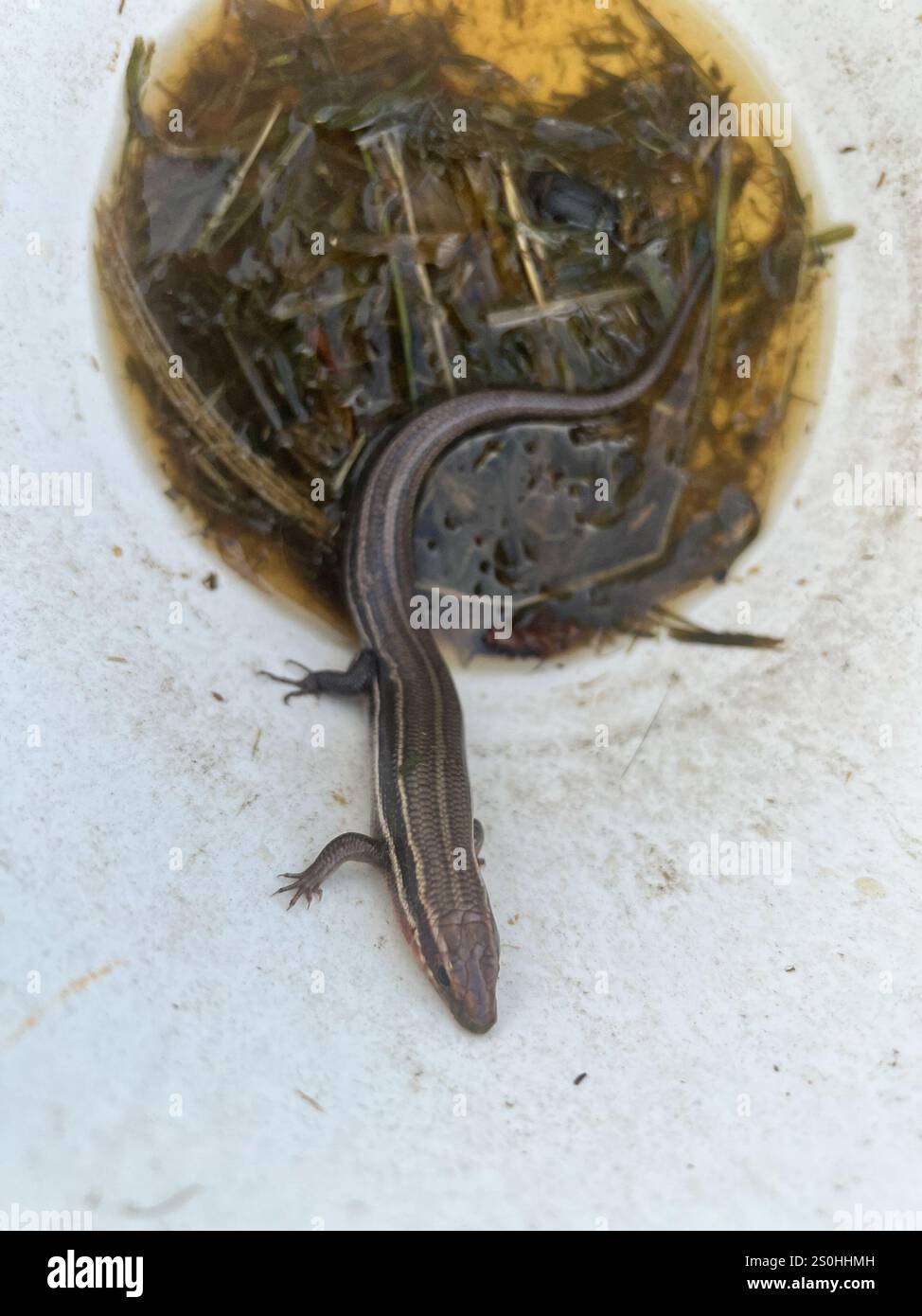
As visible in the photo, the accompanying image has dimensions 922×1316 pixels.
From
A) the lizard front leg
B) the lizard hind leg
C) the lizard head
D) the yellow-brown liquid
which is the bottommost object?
the lizard head

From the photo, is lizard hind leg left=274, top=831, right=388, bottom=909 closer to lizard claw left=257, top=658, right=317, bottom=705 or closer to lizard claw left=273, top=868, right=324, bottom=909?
lizard claw left=273, top=868, right=324, bottom=909

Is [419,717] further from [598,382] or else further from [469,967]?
[598,382]

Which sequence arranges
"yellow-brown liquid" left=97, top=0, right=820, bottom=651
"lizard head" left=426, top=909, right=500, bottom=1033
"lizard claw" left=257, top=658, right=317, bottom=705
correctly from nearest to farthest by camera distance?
"lizard head" left=426, top=909, right=500, bottom=1033
"lizard claw" left=257, top=658, right=317, bottom=705
"yellow-brown liquid" left=97, top=0, right=820, bottom=651

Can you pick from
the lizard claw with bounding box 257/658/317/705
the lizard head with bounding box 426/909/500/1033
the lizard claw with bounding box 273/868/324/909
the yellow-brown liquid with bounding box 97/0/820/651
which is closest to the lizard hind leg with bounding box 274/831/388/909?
the lizard claw with bounding box 273/868/324/909

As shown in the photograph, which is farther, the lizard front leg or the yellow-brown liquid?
the yellow-brown liquid

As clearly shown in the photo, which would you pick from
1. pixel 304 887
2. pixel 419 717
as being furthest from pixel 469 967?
pixel 419 717

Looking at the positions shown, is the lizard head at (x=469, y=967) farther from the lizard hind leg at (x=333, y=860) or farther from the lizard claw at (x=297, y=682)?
the lizard claw at (x=297, y=682)

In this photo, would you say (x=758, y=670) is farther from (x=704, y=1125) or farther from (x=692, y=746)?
(x=704, y=1125)

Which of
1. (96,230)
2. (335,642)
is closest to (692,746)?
(335,642)
